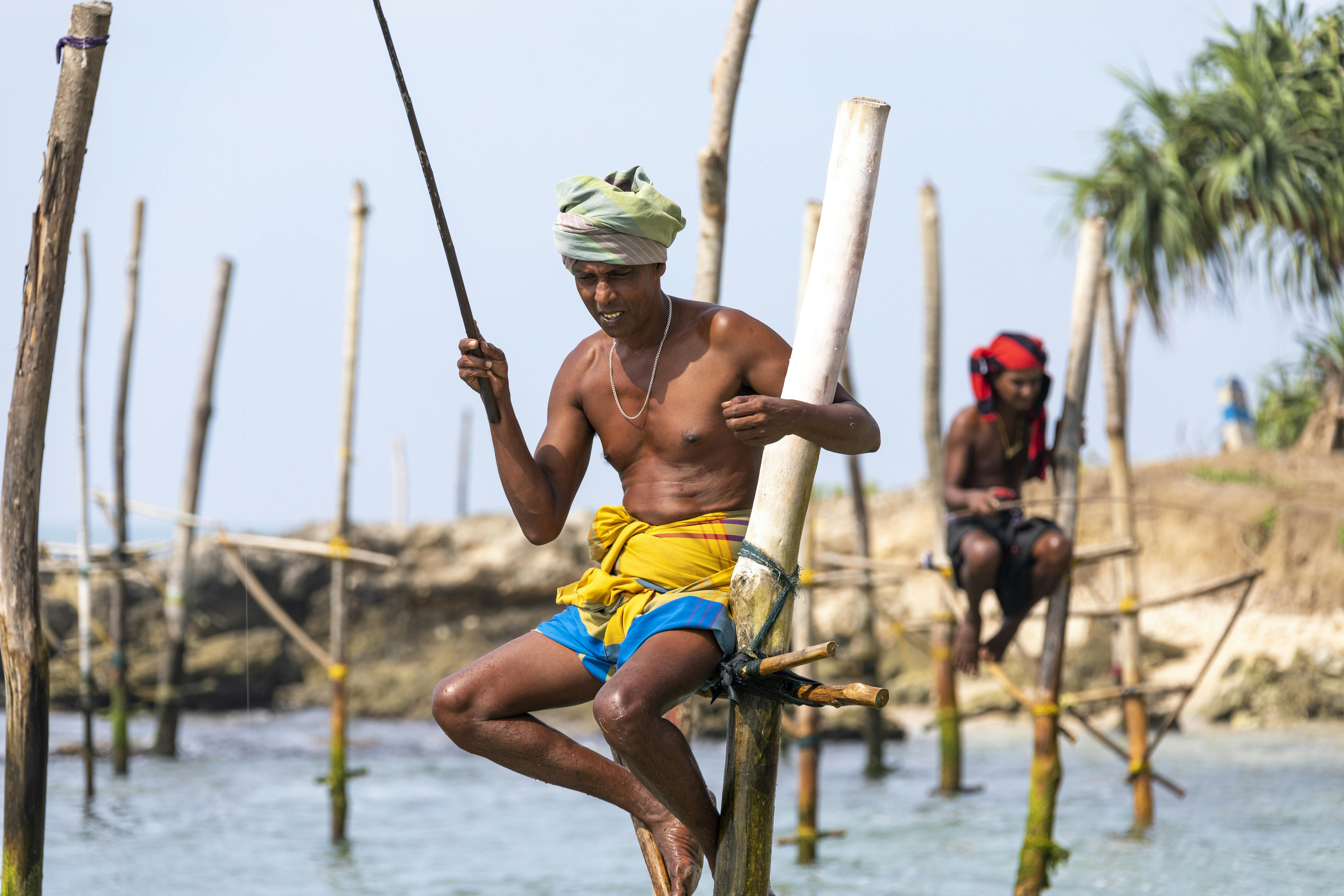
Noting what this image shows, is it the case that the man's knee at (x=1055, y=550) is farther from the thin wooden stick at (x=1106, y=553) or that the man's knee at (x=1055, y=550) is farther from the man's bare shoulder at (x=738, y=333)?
the man's bare shoulder at (x=738, y=333)

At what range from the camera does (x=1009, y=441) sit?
267 inches

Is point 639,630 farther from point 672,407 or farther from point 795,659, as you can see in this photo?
point 672,407

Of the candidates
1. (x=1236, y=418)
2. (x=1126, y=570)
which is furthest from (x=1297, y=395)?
(x=1126, y=570)

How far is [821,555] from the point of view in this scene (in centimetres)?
1024

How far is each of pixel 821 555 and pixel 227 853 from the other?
15.6 feet

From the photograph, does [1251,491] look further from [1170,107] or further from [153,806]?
[153,806]

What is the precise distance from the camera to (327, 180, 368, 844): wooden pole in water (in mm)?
9125

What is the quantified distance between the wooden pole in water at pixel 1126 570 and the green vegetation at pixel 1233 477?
7785 mm

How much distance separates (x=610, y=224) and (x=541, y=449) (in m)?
0.69

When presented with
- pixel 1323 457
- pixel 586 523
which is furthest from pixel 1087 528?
pixel 586 523

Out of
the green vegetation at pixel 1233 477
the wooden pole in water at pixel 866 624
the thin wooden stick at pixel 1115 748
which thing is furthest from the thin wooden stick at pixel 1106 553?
the green vegetation at pixel 1233 477

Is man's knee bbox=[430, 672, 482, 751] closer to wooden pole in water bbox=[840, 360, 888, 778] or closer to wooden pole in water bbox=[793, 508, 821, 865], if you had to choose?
wooden pole in water bbox=[793, 508, 821, 865]

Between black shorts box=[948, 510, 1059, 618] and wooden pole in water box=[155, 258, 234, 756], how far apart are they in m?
7.37

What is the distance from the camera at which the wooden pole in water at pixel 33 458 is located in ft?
15.8
